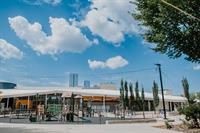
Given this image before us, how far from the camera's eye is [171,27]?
15.4m

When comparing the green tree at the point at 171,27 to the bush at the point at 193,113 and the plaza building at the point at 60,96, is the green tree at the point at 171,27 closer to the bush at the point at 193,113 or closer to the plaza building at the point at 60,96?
the bush at the point at 193,113

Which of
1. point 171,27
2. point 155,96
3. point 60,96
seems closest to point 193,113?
point 171,27

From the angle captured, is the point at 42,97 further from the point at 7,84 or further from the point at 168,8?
the point at 7,84

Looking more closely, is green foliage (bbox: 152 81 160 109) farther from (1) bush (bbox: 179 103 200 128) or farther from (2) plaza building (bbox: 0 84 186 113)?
(1) bush (bbox: 179 103 200 128)

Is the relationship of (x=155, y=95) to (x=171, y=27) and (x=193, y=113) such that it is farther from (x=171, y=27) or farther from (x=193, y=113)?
(x=171, y=27)

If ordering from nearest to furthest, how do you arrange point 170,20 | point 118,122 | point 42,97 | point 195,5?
point 195,5 < point 170,20 < point 118,122 < point 42,97

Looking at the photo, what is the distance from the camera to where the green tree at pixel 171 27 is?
14195mm

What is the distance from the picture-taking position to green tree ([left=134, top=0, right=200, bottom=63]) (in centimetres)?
1420

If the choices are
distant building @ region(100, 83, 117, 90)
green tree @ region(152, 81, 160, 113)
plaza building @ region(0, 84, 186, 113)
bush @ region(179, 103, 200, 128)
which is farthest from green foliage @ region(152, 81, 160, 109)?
bush @ region(179, 103, 200, 128)

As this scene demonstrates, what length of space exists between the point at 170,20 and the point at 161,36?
1.30m

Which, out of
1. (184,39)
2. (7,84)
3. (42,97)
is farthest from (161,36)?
(7,84)

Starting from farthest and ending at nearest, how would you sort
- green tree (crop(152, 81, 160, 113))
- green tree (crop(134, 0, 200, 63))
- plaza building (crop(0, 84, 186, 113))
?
1. green tree (crop(152, 81, 160, 113))
2. plaza building (crop(0, 84, 186, 113))
3. green tree (crop(134, 0, 200, 63))

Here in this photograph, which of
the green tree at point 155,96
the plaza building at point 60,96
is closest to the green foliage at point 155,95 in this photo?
the green tree at point 155,96

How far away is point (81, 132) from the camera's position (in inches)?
613
